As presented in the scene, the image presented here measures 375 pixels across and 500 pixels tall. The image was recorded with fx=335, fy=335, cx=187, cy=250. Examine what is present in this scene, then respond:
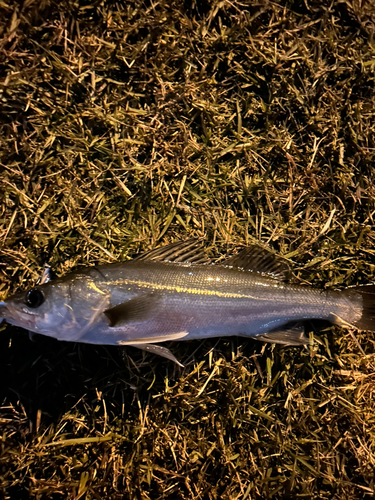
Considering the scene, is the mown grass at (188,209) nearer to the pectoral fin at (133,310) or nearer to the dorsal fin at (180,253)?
the dorsal fin at (180,253)

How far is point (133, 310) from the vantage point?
2551 mm

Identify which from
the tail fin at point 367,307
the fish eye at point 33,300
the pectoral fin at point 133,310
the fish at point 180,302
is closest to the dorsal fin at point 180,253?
the fish at point 180,302

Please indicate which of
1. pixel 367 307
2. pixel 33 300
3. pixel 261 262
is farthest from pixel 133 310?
pixel 367 307

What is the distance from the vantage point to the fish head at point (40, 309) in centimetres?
248

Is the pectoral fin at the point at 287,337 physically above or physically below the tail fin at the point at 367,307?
below

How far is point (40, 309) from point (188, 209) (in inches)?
58.6

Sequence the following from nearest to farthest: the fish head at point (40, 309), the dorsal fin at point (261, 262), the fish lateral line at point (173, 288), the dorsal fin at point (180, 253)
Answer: the fish head at point (40, 309) < the fish lateral line at point (173, 288) < the dorsal fin at point (180, 253) < the dorsal fin at point (261, 262)

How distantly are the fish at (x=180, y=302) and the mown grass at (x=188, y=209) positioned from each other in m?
0.26

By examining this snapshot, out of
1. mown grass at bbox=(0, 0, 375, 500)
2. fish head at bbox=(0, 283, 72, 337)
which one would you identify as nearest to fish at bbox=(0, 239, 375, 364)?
fish head at bbox=(0, 283, 72, 337)

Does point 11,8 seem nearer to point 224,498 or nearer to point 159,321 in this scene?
point 159,321

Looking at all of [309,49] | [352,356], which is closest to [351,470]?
[352,356]

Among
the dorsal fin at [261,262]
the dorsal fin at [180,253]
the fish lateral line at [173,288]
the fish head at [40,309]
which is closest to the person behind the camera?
the fish head at [40,309]

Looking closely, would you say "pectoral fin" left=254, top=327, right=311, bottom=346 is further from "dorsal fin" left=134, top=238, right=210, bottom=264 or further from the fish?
"dorsal fin" left=134, top=238, right=210, bottom=264

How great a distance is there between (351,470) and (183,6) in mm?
4501
